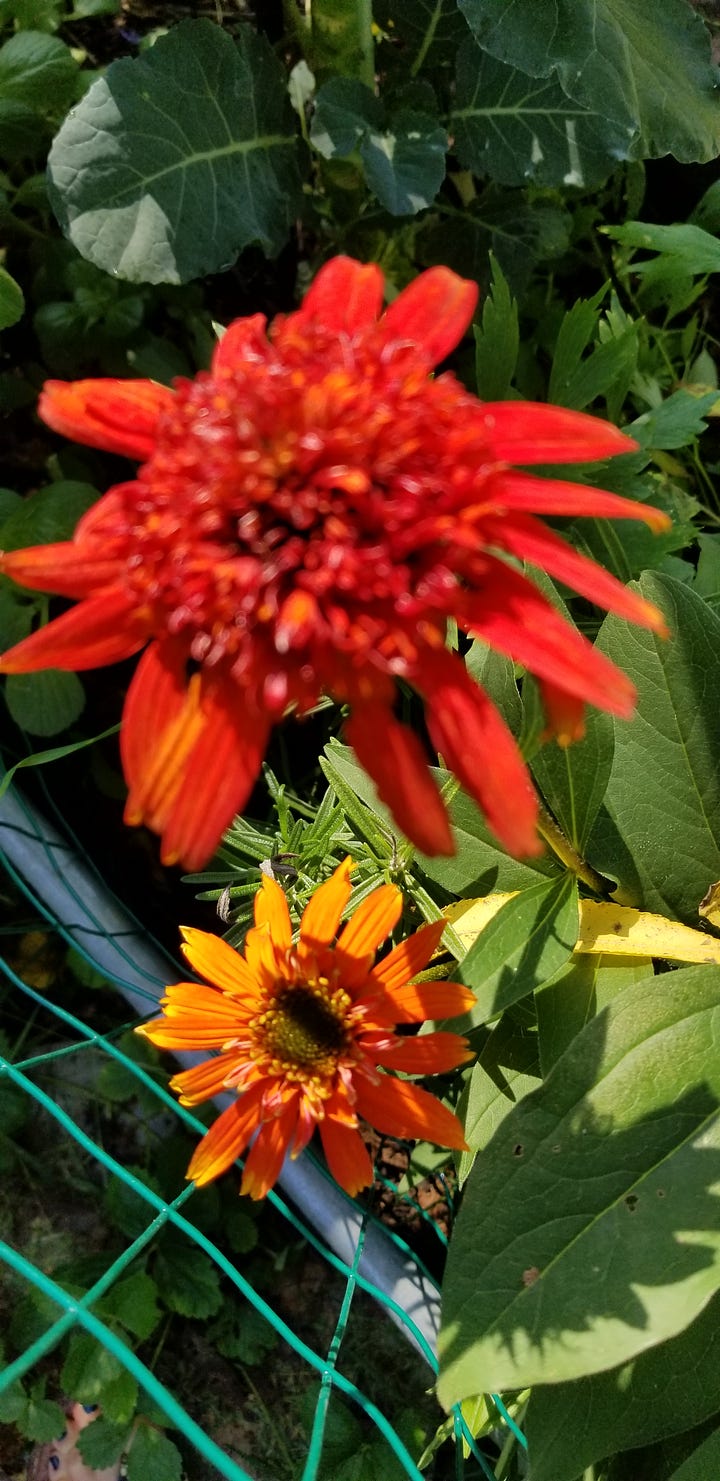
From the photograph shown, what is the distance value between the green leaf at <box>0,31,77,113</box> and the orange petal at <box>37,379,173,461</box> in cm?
75

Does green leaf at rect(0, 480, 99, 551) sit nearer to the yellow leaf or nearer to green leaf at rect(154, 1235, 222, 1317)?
the yellow leaf

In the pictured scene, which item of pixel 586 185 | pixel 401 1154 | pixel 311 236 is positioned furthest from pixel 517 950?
pixel 311 236

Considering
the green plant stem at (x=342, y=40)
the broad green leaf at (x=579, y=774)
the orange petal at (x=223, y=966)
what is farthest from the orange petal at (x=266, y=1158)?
the green plant stem at (x=342, y=40)

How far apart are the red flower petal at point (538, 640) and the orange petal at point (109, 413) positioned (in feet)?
0.60

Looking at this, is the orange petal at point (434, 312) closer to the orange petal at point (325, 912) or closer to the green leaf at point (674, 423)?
the orange petal at point (325, 912)

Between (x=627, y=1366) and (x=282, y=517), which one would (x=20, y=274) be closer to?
(x=282, y=517)

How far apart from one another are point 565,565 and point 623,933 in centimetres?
40

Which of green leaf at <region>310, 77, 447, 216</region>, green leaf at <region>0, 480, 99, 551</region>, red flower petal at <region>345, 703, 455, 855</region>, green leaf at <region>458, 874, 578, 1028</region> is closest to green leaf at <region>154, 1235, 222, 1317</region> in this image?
green leaf at <region>458, 874, 578, 1028</region>

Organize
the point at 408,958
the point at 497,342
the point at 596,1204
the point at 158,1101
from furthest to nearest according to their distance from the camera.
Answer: the point at 158,1101 → the point at 497,342 → the point at 408,958 → the point at 596,1204

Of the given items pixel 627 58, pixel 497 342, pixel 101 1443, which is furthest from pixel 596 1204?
pixel 627 58

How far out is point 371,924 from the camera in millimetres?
764

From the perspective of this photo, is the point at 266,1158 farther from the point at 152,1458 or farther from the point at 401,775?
the point at 152,1458

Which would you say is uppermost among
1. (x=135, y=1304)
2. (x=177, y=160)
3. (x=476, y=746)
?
(x=177, y=160)

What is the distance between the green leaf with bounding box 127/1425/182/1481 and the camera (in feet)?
3.69
